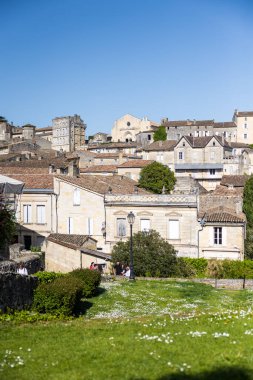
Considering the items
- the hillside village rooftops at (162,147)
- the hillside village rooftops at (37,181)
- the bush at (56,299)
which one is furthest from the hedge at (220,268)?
the hillside village rooftops at (162,147)

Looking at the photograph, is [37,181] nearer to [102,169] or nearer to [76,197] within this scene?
[76,197]

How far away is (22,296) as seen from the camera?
58.0 feet

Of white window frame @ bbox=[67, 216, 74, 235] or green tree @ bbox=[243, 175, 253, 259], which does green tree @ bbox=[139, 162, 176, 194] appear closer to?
green tree @ bbox=[243, 175, 253, 259]

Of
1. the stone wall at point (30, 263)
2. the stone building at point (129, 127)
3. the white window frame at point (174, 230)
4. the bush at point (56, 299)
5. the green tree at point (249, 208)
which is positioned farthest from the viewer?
the stone building at point (129, 127)

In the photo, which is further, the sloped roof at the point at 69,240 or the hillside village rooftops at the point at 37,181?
the hillside village rooftops at the point at 37,181

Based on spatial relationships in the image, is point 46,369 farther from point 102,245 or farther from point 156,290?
point 102,245

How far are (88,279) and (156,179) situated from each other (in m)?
55.3

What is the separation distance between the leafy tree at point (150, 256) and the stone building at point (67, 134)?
118m

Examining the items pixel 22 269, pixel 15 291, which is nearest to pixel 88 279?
pixel 22 269

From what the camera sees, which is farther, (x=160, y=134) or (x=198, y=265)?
(x=160, y=134)

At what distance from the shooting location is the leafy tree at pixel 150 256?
3284 centimetres

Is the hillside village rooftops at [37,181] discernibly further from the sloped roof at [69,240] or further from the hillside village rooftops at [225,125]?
the hillside village rooftops at [225,125]

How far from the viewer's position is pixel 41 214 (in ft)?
149

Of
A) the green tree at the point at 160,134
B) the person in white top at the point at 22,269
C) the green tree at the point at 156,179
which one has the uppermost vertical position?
the green tree at the point at 160,134
